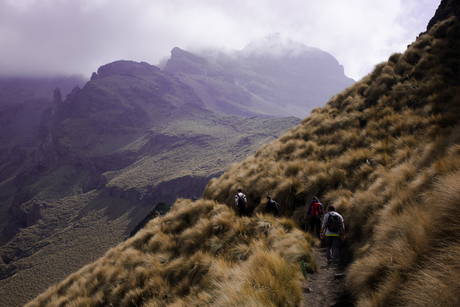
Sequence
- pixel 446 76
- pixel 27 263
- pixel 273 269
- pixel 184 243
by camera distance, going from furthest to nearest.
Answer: pixel 27 263, pixel 446 76, pixel 184 243, pixel 273 269

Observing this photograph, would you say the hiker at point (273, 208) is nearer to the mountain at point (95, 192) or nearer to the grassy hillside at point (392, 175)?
the grassy hillside at point (392, 175)

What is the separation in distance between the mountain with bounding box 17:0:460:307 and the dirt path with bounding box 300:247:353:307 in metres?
0.25

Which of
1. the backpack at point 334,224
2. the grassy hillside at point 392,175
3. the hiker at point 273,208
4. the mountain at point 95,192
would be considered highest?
the grassy hillside at point 392,175

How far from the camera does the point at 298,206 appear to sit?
828cm

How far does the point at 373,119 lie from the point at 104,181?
167793 mm

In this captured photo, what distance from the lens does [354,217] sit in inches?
230

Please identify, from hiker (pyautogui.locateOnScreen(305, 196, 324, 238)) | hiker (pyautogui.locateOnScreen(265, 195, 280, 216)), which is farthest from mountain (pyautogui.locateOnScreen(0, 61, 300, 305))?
hiker (pyautogui.locateOnScreen(305, 196, 324, 238))

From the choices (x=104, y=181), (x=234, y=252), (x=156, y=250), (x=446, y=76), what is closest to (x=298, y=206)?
(x=234, y=252)

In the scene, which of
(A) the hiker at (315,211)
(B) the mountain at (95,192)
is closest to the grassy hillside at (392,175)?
(A) the hiker at (315,211)

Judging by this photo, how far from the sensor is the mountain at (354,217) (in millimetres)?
2928

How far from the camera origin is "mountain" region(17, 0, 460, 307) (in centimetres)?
293

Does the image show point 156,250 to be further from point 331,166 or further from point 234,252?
point 331,166

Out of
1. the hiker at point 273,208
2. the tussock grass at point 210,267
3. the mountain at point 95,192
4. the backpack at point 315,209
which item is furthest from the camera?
the mountain at point 95,192

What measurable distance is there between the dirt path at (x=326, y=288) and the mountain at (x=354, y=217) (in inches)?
Result: 9.9
